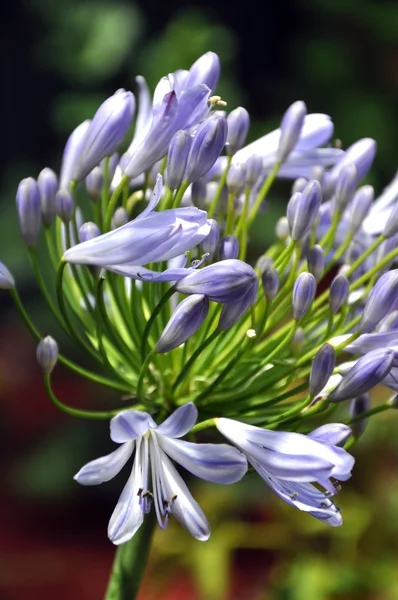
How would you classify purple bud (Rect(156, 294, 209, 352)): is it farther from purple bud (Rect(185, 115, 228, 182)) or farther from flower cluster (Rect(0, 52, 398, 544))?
purple bud (Rect(185, 115, 228, 182))

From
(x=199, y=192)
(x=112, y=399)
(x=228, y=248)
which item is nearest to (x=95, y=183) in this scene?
(x=199, y=192)

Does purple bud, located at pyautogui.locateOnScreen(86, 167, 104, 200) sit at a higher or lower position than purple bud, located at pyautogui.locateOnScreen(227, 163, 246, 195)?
lower

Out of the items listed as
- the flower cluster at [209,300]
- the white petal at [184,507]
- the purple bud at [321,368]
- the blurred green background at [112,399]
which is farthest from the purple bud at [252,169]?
the blurred green background at [112,399]

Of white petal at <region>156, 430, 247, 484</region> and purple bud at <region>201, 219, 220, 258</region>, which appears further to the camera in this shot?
purple bud at <region>201, 219, 220, 258</region>

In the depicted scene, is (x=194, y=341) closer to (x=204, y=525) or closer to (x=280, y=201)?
(x=204, y=525)

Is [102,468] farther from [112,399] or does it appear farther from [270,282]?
[112,399]

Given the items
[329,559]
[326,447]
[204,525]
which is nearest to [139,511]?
[204,525]

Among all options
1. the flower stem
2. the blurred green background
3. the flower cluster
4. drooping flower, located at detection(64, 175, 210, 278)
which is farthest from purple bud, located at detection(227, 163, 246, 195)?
the blurred green background

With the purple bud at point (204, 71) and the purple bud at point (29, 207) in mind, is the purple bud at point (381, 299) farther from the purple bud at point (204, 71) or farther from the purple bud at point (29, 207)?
the purple bud at point (29, 207)

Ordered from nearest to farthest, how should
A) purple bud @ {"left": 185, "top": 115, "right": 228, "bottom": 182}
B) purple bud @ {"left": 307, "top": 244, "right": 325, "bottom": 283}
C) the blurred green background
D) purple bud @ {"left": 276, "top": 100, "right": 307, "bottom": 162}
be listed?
purple bud @ {"left": 185, "top": 115, "right": 228, "bottom": 182}, purple bud @ {"left": 307, "top": 244, "right": 325, "bottom": 283}, purple bud @ {"left": 276, "top": 100, "right": 307, "bottom": 162}, the blurred green background
